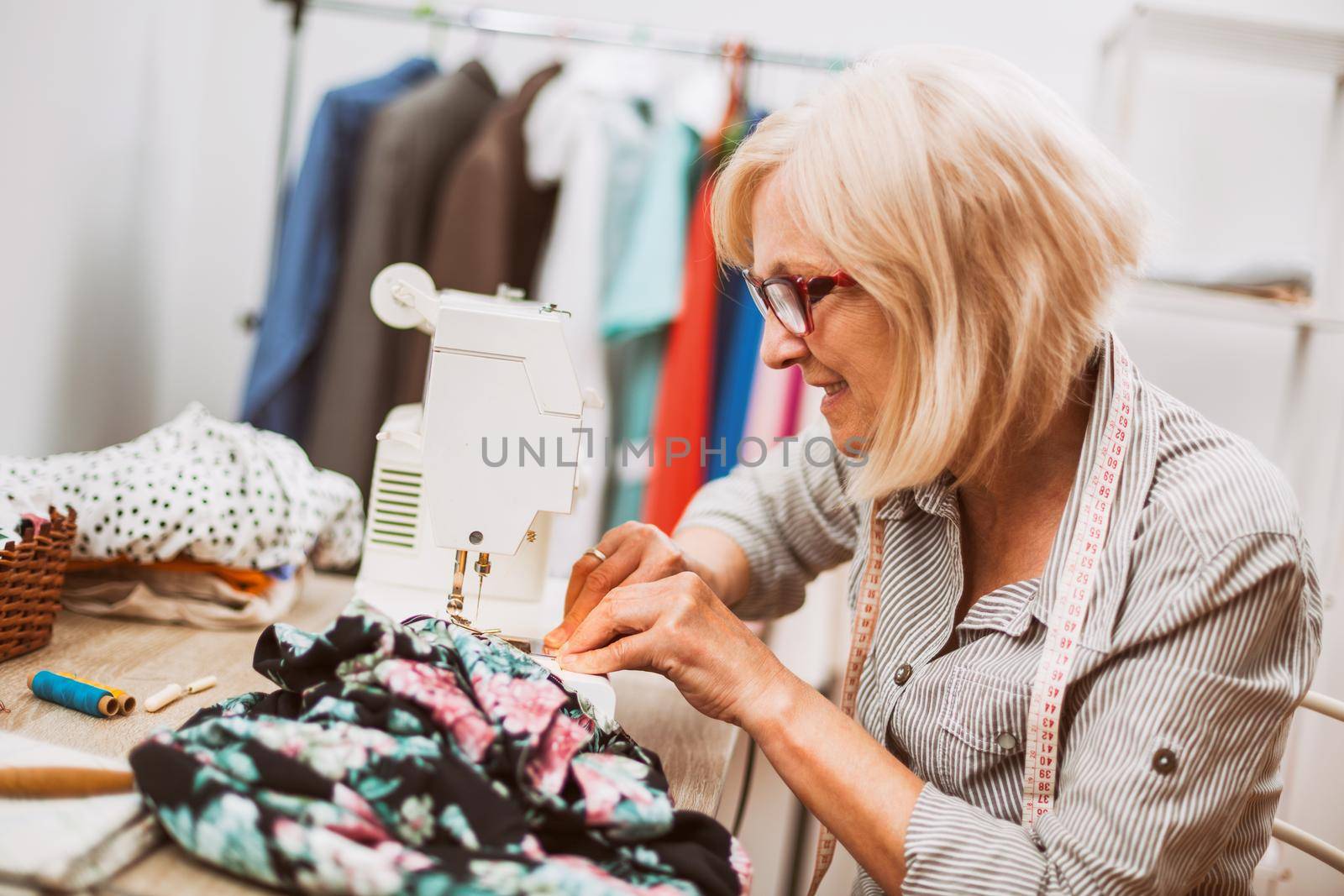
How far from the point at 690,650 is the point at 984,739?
0.31 metres

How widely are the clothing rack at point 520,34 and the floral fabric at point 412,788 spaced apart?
65.6 inches

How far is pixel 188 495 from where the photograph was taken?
4.09ft

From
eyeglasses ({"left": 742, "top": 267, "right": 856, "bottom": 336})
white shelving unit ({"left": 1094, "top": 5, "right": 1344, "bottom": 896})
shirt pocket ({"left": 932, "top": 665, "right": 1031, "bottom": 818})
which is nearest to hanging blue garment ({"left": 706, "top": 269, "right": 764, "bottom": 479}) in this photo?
white shelving unit ({"left": 1094, "top": 5, "right": 1344, "bottom": 896})

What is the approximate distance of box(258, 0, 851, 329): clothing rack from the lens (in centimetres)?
222

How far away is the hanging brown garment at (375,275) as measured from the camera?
2.05m

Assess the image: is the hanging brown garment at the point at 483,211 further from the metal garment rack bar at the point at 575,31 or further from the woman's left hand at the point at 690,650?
the woman's left hand at the point at 690,650

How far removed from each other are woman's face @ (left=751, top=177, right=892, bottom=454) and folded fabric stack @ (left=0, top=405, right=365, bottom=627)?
708 millimetres

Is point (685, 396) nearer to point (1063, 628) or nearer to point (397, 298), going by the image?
point (397, 298)

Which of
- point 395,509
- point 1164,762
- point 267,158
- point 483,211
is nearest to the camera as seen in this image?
point 1164,762

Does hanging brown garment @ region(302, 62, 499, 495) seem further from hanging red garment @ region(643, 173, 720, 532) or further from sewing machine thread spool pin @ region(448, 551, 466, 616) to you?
sewing machine thread spool pin @ region(448, 551, 466, 616)

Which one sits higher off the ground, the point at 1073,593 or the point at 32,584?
the point at 1073,593

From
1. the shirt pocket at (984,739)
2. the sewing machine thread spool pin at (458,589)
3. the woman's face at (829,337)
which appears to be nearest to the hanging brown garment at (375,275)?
the sewing machine thread spool pin at (458,589)

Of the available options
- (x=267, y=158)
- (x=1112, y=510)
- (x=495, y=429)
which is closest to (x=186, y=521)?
(x=495, y=429)

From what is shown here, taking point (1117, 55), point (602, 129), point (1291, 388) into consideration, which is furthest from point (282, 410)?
point (1291, 388)
